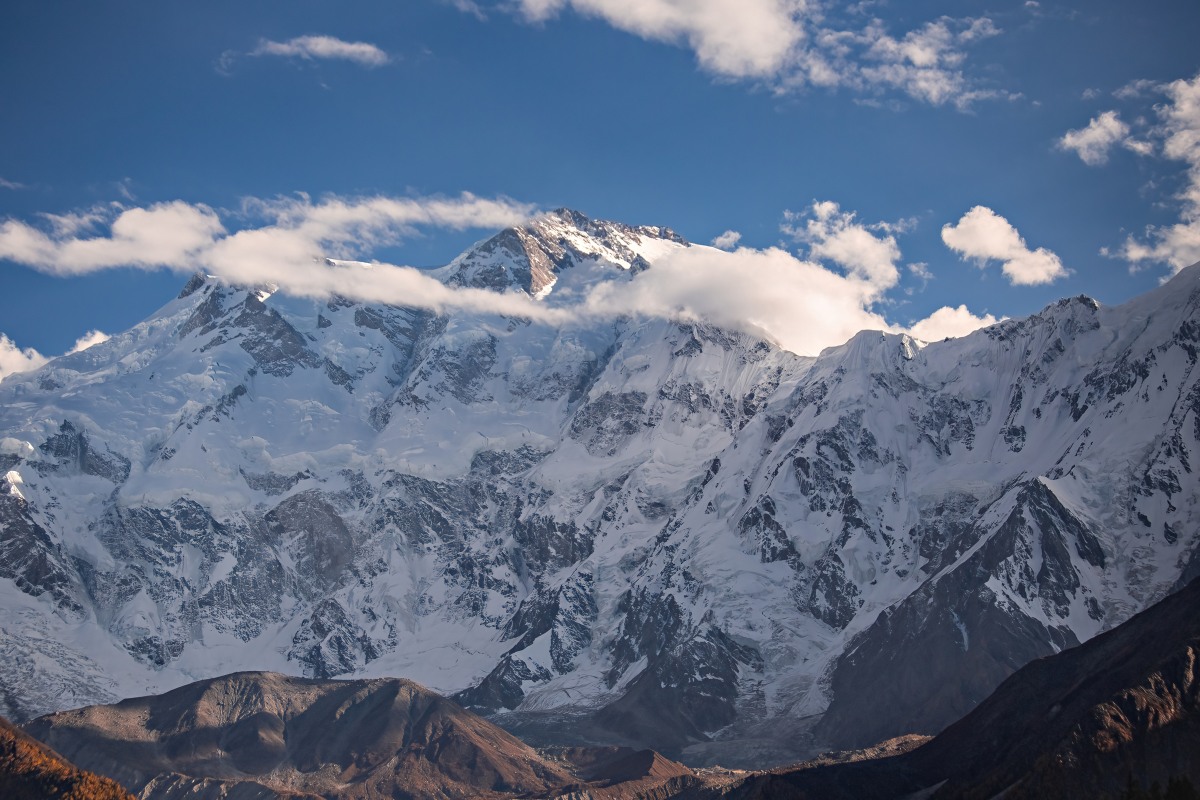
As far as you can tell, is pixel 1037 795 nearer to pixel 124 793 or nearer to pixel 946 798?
pixel 946 798

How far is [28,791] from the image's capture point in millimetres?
187125

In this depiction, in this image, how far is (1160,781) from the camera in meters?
175

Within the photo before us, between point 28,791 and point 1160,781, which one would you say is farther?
point 28,791

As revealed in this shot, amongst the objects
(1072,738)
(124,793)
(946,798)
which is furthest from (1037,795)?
(124,793)

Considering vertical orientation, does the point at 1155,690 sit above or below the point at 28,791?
below

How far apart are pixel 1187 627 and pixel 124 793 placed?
130 meters

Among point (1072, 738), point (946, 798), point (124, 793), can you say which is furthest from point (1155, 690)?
point (124, 793)

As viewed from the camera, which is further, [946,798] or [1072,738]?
[946,798]

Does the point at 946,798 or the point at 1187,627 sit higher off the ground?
the point at 1187,627

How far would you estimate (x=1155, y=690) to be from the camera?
182875 millimetres

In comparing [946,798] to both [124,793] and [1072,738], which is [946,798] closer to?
[1072,738]

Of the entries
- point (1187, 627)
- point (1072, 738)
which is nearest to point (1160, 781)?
point (1072, 738)

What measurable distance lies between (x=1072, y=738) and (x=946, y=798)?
2167 centimetres

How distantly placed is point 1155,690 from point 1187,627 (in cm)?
1342
